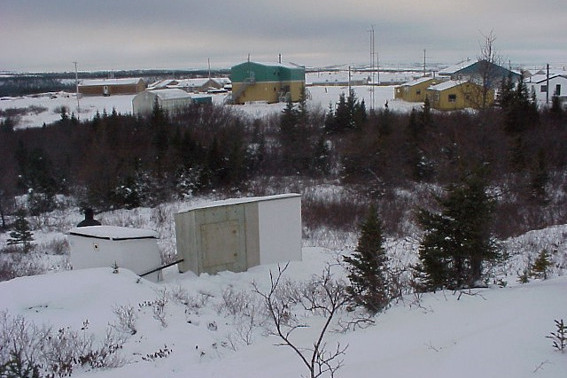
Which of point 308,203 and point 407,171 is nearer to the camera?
point 308,203

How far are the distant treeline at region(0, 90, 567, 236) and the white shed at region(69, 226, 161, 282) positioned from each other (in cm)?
909

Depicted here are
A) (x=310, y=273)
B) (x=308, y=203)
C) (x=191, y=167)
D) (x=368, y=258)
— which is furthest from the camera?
(x=191, y=167)

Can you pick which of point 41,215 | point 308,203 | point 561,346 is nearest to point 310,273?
point 561,346

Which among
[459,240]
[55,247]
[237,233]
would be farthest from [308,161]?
[459,240]

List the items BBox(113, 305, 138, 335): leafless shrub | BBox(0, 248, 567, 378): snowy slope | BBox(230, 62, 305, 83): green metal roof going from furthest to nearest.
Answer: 1. BBox(230, 62, 305, 83): green metal roof
2. BBox(113, 305, 138, 335): leafless shrub
3. BBox(0, 248, 567, 378): snowy slope

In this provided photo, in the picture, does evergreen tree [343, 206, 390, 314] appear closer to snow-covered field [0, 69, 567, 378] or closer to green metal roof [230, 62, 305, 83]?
snow-covered field [0, 69, 567, 378]

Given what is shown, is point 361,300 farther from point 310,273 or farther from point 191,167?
point 191,167

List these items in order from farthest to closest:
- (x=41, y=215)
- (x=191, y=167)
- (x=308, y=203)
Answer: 1. (x=191, y=167)
2. (x=41, y=215)
3. (x=308, y=203)

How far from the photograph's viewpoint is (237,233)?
1086cm

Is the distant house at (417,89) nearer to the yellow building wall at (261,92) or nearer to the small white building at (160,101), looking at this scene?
the yellow building wall at (261,92)

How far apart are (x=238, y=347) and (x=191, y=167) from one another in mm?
19777

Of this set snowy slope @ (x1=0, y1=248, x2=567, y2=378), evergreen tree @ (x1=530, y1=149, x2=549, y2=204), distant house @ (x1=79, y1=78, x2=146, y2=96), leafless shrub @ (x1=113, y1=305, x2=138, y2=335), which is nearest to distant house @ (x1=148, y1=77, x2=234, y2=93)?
distant house @ (x1=79, y1=78, x2=146, y2=96)

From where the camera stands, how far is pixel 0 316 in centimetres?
688

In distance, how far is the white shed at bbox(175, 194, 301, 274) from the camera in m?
10.5
